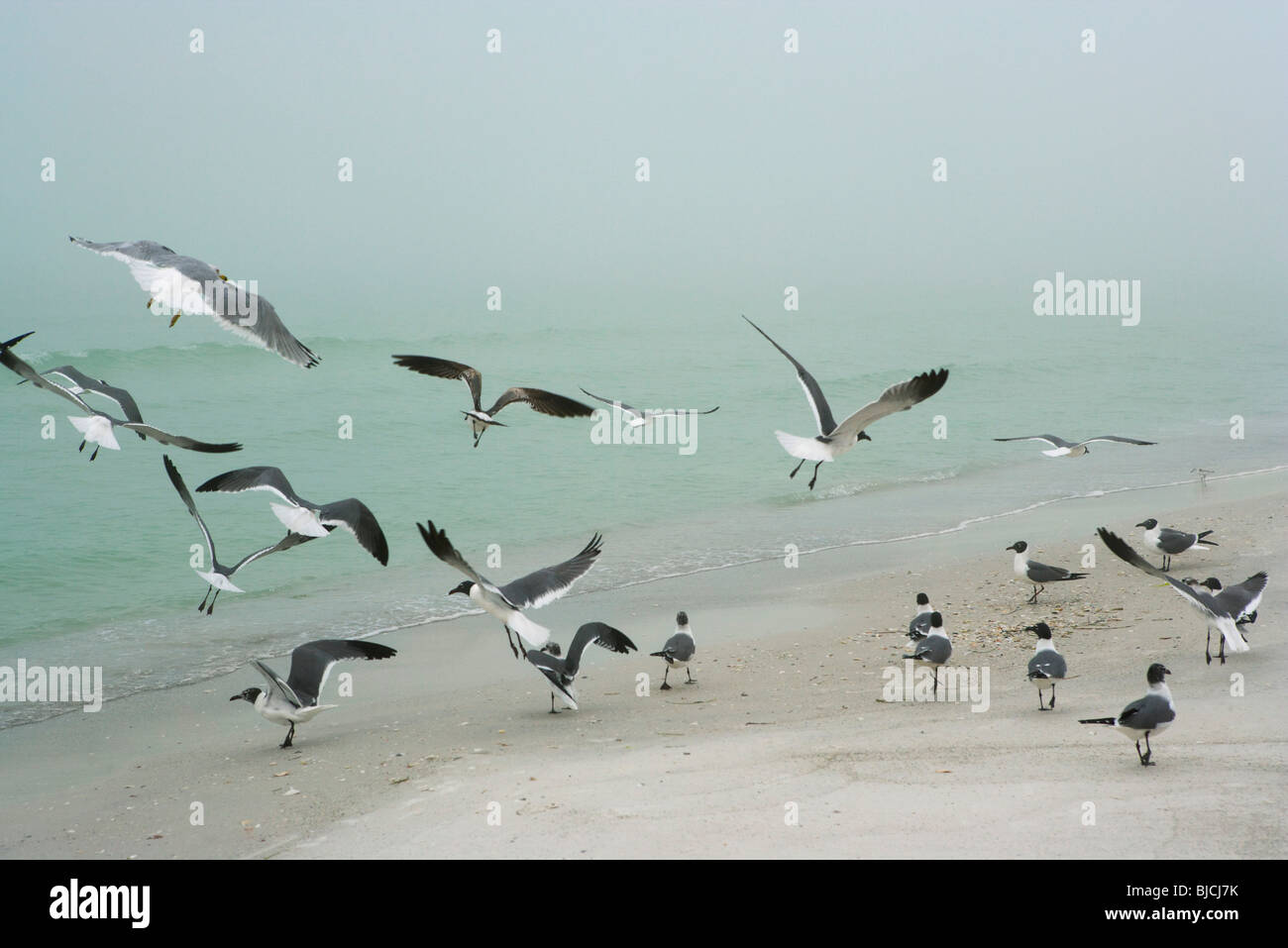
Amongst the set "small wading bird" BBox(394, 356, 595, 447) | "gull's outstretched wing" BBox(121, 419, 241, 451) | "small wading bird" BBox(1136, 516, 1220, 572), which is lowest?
"small wading bird" BBox(1136, 516, 1220, 572)

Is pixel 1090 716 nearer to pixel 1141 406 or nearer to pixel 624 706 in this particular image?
pixel 624 706

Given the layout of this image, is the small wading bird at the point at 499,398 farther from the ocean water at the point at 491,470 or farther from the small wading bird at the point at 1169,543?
the small wading bird at the point at 1169,543

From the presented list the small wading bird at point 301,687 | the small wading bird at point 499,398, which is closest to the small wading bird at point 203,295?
the small wading bird at point 499,398

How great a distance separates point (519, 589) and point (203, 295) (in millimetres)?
2896

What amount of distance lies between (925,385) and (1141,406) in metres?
26.6

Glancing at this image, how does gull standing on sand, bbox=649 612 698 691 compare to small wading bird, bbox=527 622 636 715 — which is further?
gull standing on sand, bbox=649 612 698 691

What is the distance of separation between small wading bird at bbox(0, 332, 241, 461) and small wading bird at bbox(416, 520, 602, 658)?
139 cm

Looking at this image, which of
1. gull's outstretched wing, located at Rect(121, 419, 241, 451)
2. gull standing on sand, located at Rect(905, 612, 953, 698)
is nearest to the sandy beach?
gull standing on sand, located at Rect(905, 612, 953, 698)

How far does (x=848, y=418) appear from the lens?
685 centimetres

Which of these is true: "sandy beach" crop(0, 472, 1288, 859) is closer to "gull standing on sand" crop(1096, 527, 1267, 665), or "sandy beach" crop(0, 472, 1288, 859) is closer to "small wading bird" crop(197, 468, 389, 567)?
"gull standing on sand" crop(1096, 527, 1267, 665)

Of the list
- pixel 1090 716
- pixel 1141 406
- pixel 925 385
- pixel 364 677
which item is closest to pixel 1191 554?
pixel 1090 716

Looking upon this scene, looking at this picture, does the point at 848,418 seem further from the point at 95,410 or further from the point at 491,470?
the point at 491,470

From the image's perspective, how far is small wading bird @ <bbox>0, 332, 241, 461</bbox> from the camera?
20.4ft

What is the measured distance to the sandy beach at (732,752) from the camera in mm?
5688
